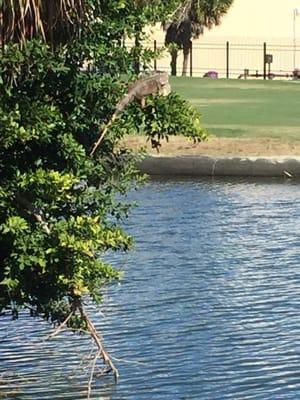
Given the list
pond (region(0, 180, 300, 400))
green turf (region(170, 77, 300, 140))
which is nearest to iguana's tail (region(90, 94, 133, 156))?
pond (region(0, 180, 300, 400))

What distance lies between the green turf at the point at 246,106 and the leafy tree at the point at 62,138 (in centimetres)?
1815

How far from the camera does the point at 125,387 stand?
9289 mm

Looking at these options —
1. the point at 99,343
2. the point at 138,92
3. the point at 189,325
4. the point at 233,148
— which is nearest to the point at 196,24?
the point at 233,148

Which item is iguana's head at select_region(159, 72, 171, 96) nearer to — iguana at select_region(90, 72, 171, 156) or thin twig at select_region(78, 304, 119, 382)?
iguana at select_region(90, 72, 171, 156)

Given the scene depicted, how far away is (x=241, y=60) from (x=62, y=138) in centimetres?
6022

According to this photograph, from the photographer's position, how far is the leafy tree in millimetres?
8125

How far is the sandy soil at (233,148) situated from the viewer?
25.2 meters

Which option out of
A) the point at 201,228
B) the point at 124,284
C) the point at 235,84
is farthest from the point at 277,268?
the point at 235,84

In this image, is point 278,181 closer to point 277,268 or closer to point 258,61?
point 277,268

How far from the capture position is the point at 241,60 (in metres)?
67.9

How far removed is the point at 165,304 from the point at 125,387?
301 centimetres

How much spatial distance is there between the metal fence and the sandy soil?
3685 cm

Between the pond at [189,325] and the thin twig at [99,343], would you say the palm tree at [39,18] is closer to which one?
the thin twig at [99,343]

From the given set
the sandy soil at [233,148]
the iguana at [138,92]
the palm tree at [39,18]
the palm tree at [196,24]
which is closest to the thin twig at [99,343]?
the iguana at [138,92]
